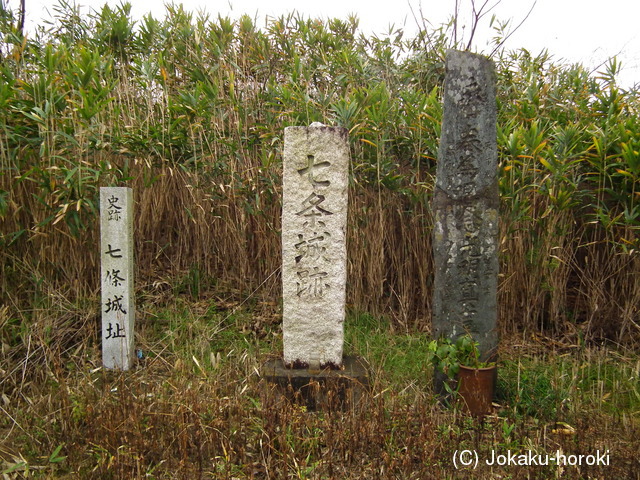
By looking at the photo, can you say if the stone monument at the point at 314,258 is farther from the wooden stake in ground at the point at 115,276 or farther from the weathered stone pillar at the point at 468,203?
the wooden stake in ground at the point at 115,276

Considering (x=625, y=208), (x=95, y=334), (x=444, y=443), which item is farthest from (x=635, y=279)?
(x=95, y=334)

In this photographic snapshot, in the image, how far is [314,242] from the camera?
2.72 m

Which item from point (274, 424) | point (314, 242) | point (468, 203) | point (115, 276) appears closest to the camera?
point (274, 424)

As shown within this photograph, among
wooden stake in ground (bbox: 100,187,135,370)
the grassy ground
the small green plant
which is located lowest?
the grassy ground

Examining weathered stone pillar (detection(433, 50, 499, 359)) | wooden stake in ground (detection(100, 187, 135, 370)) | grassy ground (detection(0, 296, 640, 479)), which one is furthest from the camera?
wooden stake in ground (detection(100, 187, 135, 370))

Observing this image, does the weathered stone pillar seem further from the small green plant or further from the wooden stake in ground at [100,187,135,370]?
the wooden stake in ground at [100,187,135,370]

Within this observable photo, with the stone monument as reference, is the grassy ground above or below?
below

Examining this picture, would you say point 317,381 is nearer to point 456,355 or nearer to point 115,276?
point 456,355

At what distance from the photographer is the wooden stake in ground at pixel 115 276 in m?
3.06

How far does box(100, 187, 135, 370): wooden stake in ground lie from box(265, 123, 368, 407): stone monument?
1.01 meters

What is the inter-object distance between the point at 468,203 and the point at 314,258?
2.90 feet

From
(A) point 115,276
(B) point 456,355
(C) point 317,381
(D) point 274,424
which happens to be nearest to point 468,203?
(B) point 456,355

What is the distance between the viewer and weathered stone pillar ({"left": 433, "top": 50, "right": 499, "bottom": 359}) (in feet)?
8.30

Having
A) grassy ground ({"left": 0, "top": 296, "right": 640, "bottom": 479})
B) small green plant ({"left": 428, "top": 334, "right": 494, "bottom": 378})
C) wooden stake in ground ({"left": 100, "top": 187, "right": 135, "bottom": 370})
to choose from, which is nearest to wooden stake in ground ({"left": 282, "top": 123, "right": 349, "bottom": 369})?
grassy ground ({"left": 0, "top": 296, "right": 640, "bottom": 479})
